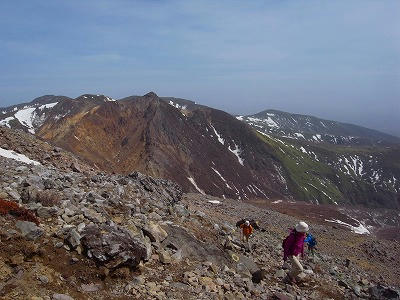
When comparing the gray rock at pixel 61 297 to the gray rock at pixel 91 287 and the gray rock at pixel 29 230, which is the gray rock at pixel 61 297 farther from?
the gray rock at pixel 29 230

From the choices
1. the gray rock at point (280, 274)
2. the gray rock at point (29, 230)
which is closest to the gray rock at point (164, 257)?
the gray rock at point (29, 230)

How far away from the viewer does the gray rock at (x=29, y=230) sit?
1418 cm

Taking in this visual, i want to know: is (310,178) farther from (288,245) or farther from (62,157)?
(288,245)

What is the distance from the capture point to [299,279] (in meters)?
19.0

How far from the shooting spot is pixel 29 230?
14367 millimetres

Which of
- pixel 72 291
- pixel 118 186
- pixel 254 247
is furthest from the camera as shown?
pixel 254 247

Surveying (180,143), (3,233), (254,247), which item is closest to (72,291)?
(3,233)

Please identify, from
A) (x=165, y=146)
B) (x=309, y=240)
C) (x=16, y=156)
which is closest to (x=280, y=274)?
(x=309, y=240)

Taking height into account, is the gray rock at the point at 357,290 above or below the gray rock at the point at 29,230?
below

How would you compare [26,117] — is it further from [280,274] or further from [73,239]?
[73,239]

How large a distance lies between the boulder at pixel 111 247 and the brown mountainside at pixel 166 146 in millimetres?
71275

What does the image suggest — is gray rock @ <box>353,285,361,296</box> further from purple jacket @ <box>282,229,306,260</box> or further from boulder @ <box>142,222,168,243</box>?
boulder @ <box>142,222,168,243</box>

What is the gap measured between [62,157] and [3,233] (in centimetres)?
2640

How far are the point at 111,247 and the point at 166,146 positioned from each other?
4246 inches
